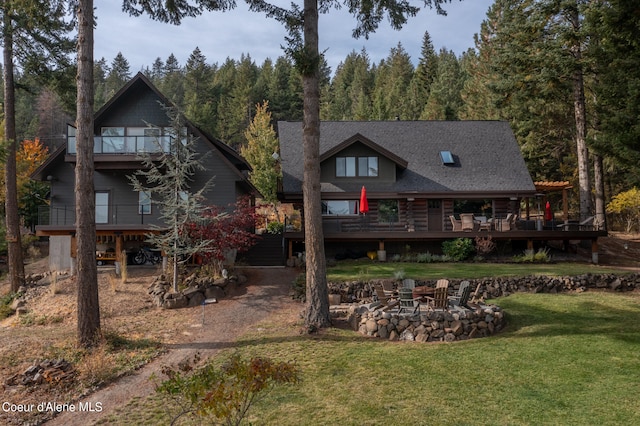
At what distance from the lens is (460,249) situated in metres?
20.4

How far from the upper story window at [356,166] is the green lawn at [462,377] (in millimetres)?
13064

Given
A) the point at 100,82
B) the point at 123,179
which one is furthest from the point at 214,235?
the point at 100,82

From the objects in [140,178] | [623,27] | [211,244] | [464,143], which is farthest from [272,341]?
[464,143]

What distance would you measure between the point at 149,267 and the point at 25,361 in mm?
10726

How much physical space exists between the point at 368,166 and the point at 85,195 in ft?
52.3

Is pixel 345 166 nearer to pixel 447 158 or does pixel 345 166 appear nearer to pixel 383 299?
pixel 447 158

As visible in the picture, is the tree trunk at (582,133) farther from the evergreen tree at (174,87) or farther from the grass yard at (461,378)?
the evergreen tree at (174,87)

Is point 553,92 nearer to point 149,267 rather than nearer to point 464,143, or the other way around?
point 464,143

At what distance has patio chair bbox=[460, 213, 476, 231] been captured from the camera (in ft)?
69.1

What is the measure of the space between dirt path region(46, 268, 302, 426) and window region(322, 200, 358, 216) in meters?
4.95

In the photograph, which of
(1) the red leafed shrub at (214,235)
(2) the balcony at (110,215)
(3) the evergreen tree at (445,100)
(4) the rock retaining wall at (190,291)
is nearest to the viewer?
(4) the rock retaining wall at (190,291)

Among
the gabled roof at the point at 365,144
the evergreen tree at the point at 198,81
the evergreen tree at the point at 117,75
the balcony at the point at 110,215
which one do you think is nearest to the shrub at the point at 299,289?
the balcony at the point at 110,215

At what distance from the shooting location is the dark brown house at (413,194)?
2117 cm

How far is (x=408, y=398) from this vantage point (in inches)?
274
